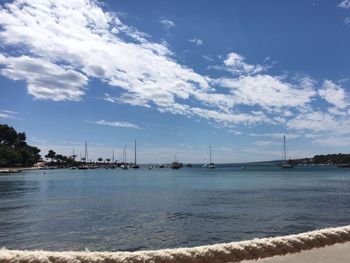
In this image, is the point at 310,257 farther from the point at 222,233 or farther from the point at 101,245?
the point at 222,233

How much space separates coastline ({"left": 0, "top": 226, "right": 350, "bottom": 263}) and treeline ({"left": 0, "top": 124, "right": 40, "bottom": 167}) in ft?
568

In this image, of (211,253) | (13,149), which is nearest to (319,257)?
(211,253)

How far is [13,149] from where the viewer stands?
174 meters

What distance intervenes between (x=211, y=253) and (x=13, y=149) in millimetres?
184370

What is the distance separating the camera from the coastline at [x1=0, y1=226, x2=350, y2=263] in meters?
1.85

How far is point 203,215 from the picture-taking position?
31562mm

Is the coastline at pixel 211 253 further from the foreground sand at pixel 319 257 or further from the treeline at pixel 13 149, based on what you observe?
the treeline at pixel 13 149

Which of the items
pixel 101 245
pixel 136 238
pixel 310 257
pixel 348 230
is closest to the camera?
pixel 348 230

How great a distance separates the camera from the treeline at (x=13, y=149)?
166 meters

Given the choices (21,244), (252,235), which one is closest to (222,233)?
(252,235)

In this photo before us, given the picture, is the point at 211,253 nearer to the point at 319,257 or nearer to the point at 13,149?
the point at 319,257

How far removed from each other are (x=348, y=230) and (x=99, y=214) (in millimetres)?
31084

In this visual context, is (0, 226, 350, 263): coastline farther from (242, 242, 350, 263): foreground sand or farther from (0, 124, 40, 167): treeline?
(0, 124, 40, 167): treeline

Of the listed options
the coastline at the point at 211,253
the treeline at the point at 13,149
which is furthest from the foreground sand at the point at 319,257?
the treeline at the point at 13,149
